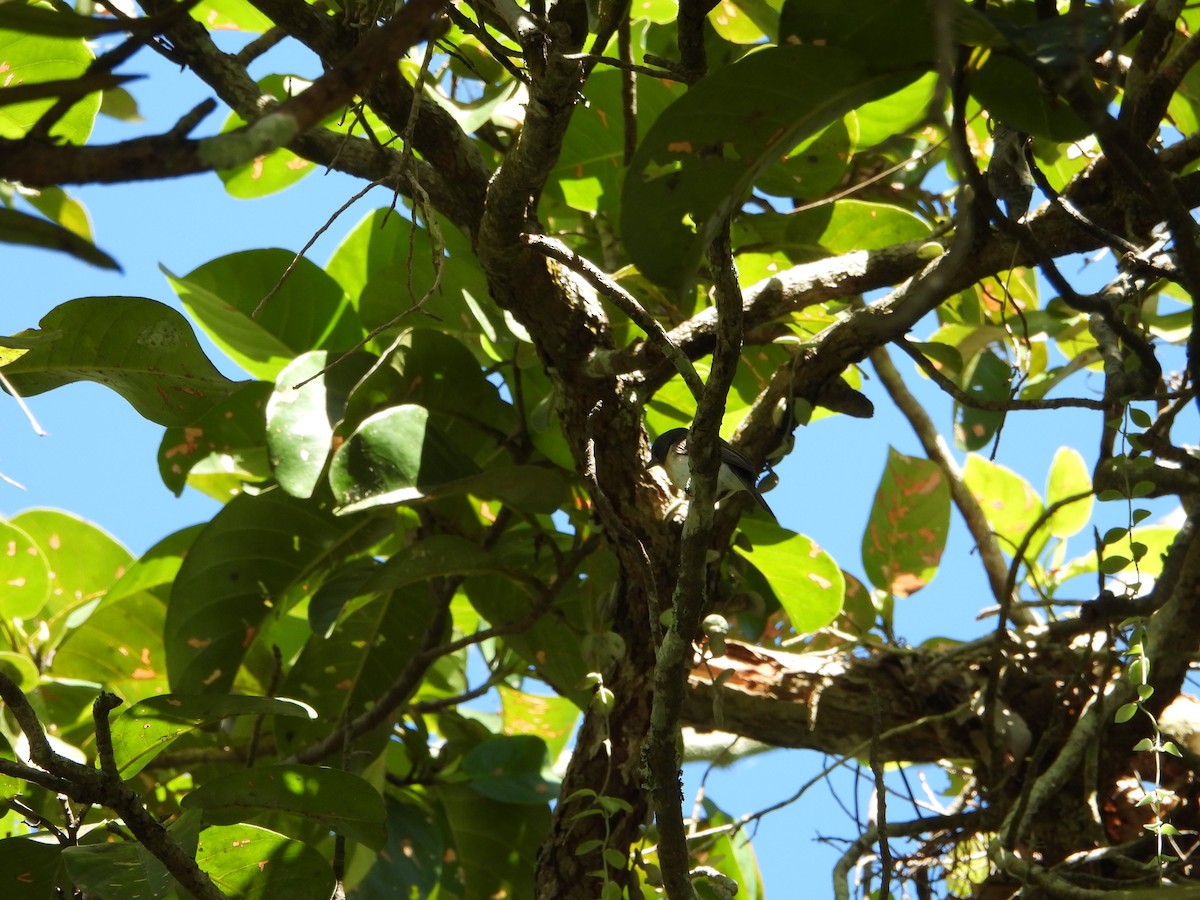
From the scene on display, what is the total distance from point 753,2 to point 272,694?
1058 mm

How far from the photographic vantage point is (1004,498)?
5.72 ft

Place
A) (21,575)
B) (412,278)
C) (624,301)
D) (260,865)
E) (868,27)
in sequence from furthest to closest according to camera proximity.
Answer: (21,575) → (412,278) → (260,865) → (624,301) → (868,27)

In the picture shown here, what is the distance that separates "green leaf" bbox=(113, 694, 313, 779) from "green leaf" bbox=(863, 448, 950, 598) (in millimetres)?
972

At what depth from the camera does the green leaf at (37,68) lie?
3.65 feet

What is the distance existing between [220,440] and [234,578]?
0.69ft

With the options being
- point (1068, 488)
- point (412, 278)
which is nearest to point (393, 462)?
point (412, 278)

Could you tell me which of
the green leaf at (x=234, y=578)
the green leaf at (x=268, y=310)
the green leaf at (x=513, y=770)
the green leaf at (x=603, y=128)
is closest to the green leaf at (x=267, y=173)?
the green leaf at (x=268, y=310)

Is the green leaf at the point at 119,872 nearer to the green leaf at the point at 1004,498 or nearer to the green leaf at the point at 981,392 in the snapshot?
the green leaf at the point at 981,392

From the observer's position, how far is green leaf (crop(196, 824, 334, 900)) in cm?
92

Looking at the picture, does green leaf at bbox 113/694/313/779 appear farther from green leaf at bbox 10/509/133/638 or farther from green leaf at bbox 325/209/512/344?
green leaf at bbox 10/509/133/638

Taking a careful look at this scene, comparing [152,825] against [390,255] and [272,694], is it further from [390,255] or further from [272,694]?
[390,255]

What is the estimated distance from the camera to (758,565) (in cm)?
130

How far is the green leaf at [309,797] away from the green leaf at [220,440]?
20.7 inches

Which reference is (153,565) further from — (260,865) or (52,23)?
(52,23)
